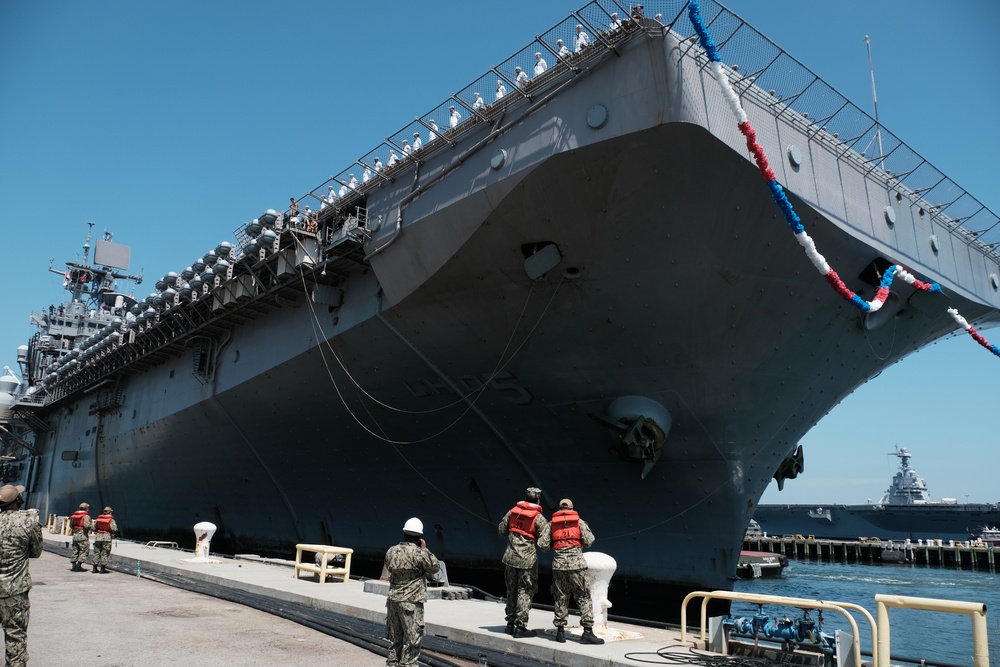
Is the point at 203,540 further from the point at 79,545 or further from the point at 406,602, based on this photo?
the point at 406,602

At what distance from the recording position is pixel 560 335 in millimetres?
10516

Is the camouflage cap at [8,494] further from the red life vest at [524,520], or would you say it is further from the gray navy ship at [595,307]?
the gray navy ship at [595,307]

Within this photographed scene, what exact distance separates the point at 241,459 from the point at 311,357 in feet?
19.9

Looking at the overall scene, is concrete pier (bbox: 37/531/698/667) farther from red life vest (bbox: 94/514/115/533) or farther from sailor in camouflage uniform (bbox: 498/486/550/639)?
red life vest (bbox: 94/514/115/533)

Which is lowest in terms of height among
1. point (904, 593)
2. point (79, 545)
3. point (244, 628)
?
point (904, 593)

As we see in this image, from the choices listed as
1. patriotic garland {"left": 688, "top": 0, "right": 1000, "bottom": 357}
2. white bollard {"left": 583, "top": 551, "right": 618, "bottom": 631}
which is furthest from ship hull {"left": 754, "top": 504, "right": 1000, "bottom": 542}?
white bollard {"left": 583, "top": 551, "right": 618, "bottom": 631}

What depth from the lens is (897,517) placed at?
152ft

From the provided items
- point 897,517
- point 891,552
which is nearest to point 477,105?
point 891,552

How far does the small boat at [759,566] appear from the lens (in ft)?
95.6

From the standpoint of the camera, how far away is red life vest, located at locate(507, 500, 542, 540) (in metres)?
6.05

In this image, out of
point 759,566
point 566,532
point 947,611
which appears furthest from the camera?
point 759,566

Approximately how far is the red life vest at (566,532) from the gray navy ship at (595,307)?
4.43 metres

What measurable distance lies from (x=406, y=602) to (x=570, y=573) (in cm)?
171

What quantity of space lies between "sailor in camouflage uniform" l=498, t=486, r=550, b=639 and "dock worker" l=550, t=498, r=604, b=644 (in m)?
0.14
